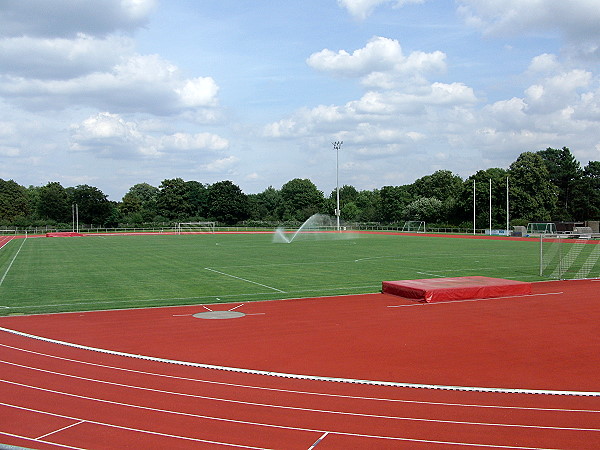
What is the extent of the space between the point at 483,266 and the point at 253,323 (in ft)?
66.0

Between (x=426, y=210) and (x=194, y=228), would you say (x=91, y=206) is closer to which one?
(x=194, y=228)

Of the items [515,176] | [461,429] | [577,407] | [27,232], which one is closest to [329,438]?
[461,429]

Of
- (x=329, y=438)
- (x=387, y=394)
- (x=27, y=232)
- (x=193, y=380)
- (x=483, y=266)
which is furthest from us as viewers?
(x=27, y=232)

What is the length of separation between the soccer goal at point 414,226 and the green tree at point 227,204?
1627 inches

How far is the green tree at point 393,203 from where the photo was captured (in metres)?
112

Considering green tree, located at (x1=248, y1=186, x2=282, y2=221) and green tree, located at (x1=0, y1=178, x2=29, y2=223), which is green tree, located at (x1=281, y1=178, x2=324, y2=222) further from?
green tree, located at (x1=0, y1=178, x2=29, y2=223)

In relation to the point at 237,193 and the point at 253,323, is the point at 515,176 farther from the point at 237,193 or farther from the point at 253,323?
the point at 253,323

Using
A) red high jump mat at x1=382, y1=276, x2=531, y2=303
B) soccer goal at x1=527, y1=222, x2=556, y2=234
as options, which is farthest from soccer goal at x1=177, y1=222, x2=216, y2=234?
red high jump mat at x1=382, y1=276, x2=531, y2=303

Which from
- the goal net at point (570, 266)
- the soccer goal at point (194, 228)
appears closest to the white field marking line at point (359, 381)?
the goal net at point (570, 266)

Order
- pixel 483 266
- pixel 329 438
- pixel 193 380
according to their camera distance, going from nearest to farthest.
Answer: pixel 329 438
pixel 193 380
pixel 483 266

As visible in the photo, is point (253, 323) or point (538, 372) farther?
point (253, 323)

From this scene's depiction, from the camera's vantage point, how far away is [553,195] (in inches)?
3588

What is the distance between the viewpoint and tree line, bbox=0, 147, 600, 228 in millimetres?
87750

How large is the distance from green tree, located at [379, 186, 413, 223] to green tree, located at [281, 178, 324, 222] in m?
19.0
